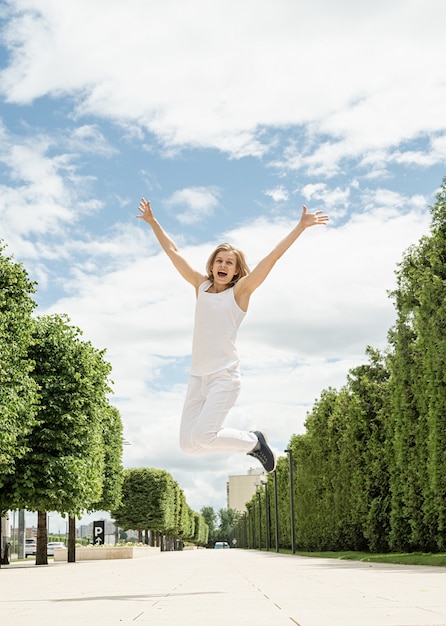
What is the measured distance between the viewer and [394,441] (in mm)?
29703

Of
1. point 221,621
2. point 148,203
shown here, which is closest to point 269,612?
point 221,621

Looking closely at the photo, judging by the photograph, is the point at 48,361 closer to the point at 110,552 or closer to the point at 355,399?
the point at 355,399

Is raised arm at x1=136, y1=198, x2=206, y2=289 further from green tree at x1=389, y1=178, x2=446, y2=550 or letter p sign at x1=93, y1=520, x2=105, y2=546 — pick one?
letter p sign at x1=93, y1=520, x2=105, y2=546

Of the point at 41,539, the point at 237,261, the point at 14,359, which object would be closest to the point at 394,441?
the point at 14,359

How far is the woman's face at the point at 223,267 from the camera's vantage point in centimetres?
804

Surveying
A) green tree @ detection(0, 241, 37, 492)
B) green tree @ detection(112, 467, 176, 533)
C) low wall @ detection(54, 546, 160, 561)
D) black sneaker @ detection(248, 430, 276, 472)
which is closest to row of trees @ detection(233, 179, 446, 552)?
low wall @ detection(54, 546, 160, 561)

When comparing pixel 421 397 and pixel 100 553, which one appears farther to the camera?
pixel 100 553

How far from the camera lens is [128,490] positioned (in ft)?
281

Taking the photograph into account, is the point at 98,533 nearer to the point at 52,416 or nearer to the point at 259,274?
the point at 52,416

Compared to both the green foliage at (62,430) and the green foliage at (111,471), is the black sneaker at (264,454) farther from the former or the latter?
the green foliage at (111,471)

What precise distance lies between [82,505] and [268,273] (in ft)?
82.9

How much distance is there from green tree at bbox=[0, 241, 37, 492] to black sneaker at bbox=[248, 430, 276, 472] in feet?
54.1

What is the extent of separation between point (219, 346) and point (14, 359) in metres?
18.7

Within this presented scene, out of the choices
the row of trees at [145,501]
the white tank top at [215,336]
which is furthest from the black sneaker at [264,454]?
the row of trees at [145,501]
